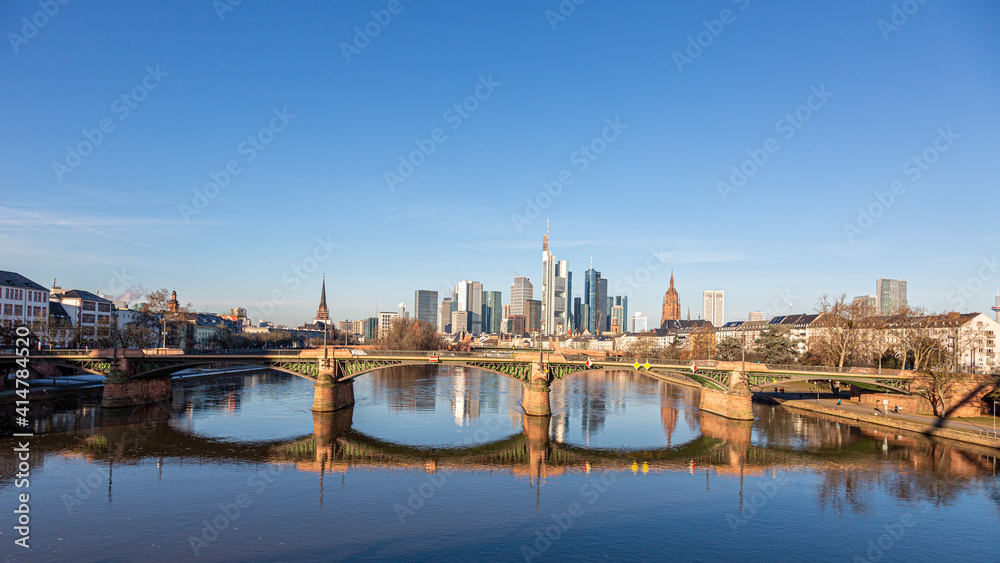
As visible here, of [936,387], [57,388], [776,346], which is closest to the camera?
[936,387]

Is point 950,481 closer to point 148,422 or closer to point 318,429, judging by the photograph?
point 318,429

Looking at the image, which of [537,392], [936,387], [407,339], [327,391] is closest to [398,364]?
[327,391]

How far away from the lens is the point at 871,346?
10125cm

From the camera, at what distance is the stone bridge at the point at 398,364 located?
249 feet

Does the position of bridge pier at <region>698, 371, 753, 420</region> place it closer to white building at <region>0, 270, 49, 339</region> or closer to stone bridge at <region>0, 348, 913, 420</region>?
stone bridge at <region>0, 348, 913, 420</region>

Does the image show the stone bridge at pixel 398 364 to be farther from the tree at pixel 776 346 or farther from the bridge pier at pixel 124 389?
the tree at pixel 776 346

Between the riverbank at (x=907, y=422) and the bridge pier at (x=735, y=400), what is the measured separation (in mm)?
11439

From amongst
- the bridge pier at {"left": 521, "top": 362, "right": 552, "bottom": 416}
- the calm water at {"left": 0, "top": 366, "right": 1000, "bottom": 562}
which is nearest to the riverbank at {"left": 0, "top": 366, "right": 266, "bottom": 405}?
the calm water at {"left": 0, "top": 366, "right": 1000, "bottom": 562}

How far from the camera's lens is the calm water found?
32.2 meters

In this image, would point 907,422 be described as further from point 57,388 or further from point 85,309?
point 85,309

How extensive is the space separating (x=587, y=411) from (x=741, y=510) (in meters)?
46.5

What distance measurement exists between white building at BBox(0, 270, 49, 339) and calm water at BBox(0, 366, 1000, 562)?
4446 centimetres

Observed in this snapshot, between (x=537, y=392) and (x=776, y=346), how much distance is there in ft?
203

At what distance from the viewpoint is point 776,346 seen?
379ft
